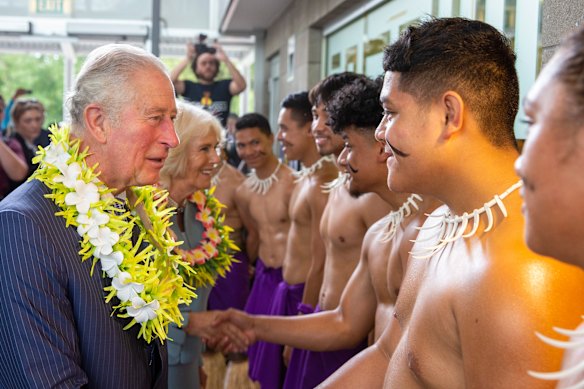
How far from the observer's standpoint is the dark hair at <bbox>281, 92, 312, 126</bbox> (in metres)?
4.67

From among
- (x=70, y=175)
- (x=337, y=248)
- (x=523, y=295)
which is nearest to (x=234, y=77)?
(x=337, y=248)

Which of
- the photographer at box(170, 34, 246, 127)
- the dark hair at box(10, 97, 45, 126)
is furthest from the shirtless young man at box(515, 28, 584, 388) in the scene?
the photographer at box(170, 34, 246, 127)

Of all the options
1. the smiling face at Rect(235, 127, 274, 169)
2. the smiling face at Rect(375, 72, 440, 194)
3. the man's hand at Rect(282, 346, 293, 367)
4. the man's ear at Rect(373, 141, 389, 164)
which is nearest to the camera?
the smiling face at Rect(375, 72, 440, 194)

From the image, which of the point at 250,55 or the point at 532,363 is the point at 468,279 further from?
the point at 250,55

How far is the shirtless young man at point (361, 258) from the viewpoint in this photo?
2.46 metres

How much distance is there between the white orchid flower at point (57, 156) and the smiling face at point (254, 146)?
344cm

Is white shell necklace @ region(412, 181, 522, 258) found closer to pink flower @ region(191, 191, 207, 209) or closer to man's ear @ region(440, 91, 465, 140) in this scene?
man's ear @ region(440, 91, 465, 140)

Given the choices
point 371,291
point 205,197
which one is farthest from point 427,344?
point 205,197

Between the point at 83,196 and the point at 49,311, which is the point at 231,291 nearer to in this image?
the point at 83,196

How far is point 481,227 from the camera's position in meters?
1.45

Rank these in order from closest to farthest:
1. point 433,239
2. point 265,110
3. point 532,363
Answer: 1. point 532,363
2. point 433,239
3. point 265,110

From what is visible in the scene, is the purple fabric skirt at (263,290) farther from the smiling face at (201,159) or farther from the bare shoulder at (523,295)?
the bare shoulder at (523,295)

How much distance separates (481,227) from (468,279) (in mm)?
130

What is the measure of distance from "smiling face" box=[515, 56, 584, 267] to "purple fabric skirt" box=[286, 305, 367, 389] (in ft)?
7.01
